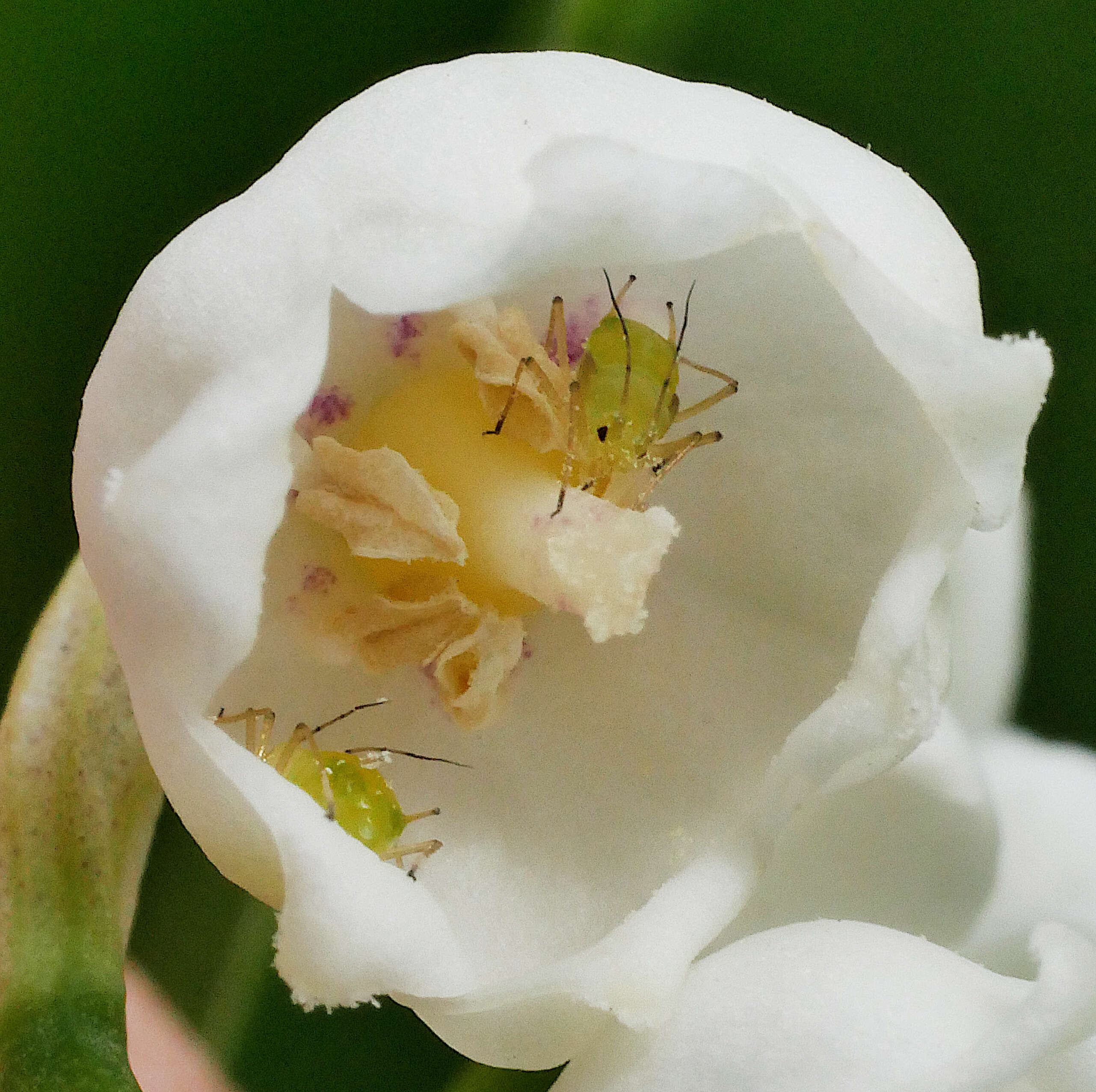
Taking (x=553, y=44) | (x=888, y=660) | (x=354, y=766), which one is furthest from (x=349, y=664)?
(x=553, y=44)

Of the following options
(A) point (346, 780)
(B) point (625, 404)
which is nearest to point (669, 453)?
(B) point (625, 404)

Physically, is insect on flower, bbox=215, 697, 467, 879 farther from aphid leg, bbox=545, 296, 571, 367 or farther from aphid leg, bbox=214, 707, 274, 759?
aphid leg, bbox=545, 296, 571, 367

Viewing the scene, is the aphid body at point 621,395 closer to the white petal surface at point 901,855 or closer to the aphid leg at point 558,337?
the aphid leg at point 558,337

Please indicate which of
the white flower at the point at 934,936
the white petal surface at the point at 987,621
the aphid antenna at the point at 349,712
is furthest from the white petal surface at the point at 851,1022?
the white petal surface at the point at 987,621

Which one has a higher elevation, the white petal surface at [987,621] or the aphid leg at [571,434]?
the aphid leg at [571,434]

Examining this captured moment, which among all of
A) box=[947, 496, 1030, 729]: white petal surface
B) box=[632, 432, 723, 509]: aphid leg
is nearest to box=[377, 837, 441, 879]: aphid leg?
box=[632, 432, 723, 509]: aphid leg

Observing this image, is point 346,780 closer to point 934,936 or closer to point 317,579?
point 317,579
